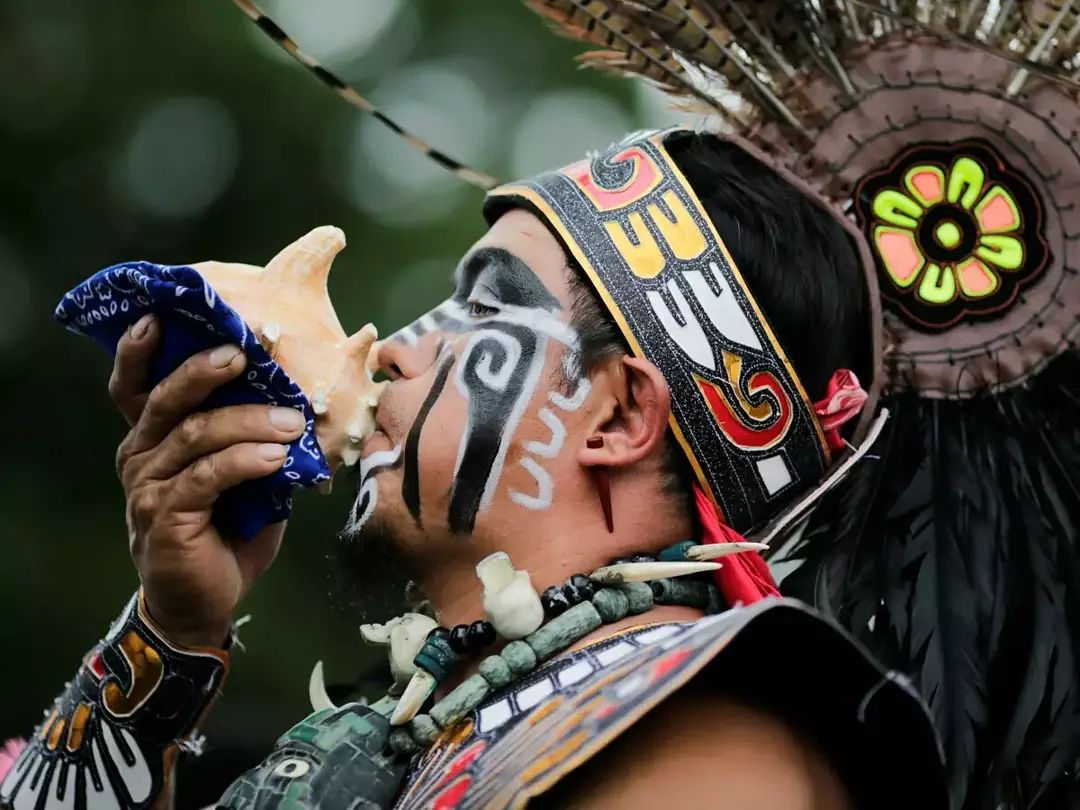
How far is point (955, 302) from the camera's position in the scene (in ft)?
9.30

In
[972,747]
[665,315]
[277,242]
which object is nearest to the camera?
[665,315]

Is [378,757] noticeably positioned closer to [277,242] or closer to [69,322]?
[69,322]

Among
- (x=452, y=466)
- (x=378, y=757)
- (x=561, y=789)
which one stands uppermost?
(x=452, y=466)

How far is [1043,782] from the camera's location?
2.73 metres

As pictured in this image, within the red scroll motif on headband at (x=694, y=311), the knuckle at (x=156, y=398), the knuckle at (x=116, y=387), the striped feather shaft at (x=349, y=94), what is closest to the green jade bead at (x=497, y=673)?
the red scroll motif on headband at (x=694, y=311)

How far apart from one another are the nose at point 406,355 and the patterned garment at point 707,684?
62 centimetres

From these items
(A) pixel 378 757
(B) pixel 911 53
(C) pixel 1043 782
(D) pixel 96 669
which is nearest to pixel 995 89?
(B) pixel 911 53

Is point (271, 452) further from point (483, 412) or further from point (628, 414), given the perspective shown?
point (628, 414)

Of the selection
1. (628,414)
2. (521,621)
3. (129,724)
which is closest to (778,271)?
(628,414)

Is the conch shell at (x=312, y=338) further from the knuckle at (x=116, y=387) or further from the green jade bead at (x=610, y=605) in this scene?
the green jade bead at (x=610, y=605)

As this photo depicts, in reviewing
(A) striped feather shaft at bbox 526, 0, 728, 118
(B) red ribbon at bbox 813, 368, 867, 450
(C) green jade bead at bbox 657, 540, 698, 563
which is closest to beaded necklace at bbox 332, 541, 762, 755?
(C) green jade bead at bbox 657, 540, 698, 563

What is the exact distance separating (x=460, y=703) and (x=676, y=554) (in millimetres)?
467

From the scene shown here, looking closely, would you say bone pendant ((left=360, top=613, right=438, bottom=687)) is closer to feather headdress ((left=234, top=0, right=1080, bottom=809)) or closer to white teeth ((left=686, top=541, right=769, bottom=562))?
white teeth ((left=686, top=541, right=769, bottom=562))

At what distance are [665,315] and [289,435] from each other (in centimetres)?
70
